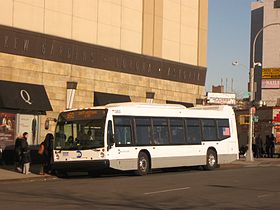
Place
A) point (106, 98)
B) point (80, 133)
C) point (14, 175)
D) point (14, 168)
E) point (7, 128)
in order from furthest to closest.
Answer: point (106, 98), point (7, 128), point (14, 168), point (14, 175), point (80, 133)

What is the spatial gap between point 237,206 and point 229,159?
16.4 meters

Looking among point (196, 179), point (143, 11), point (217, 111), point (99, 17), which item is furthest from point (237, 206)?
point (143, 11)

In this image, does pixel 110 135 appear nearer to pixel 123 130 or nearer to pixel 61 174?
pixel 123 130

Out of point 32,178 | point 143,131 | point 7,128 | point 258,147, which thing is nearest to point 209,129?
point 143,131

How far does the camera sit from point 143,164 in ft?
82.1

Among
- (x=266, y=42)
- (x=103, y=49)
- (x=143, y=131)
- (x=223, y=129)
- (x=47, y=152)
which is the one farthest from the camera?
(x=266, y=42)

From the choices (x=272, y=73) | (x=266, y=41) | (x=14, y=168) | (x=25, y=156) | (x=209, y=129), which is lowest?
(x=14, y=168)

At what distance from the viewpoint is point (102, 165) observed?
906 inches

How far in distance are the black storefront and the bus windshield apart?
4.48m

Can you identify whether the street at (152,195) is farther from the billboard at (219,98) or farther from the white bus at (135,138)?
the billboard at (219,98)

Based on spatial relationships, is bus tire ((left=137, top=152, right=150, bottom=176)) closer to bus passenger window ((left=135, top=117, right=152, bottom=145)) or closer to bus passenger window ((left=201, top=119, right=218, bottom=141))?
bus passenger window ((left=135, top=117, right=152, bottom=145))

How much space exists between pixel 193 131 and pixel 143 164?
379 centimetres

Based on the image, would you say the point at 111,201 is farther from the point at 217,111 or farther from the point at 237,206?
the point at 217,111

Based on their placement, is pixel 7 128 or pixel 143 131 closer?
pixel 143 131
